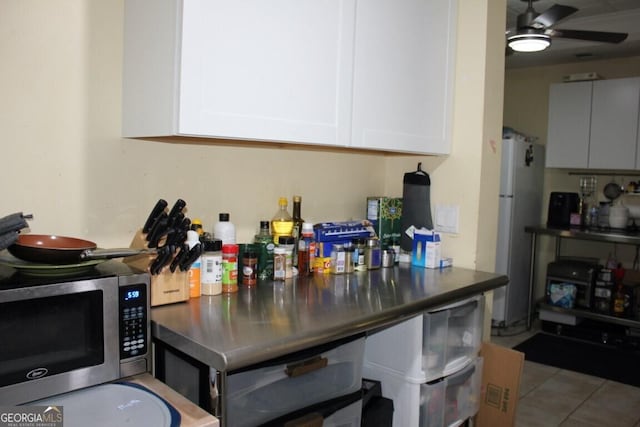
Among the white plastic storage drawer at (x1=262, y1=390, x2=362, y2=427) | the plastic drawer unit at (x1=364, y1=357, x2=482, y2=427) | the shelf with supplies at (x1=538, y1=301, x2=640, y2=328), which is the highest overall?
the white plastic storage drawer at (x1=262, y1=390, x2=362, y2=427)

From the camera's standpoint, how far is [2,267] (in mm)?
1251

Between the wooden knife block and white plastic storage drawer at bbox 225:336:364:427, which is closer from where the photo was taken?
white plastic storage drawer at bbox 225:336:364:427

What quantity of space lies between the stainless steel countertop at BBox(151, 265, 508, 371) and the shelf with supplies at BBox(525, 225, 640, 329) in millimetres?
2321

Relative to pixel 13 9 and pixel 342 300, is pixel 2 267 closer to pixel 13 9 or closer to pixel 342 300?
pixel 13 9

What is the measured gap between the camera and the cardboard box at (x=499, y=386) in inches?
85.1

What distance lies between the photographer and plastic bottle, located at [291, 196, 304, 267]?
2045 millimetres

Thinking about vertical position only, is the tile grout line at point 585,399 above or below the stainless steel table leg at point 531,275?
below

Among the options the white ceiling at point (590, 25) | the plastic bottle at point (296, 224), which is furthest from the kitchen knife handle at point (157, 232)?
the white ceiling at point (590, 25)

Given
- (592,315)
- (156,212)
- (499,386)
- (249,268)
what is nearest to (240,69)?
(156,212)

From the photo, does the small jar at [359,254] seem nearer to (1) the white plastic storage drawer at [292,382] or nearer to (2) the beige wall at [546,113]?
(1) the white plastic storage drawer at [292,382]

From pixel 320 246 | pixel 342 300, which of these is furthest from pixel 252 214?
pixel 342 300

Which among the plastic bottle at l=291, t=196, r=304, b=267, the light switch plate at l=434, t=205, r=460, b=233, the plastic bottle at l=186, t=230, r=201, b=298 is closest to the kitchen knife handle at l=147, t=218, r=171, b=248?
the plastic bottle at l=186, t=230, r=201, b=298

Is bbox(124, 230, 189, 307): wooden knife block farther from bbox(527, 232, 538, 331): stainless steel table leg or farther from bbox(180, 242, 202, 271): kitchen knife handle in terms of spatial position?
bbox(527, 232, 538, 331): stainless steel table leg

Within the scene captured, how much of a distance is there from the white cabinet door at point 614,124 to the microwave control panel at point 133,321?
4.21 meters
